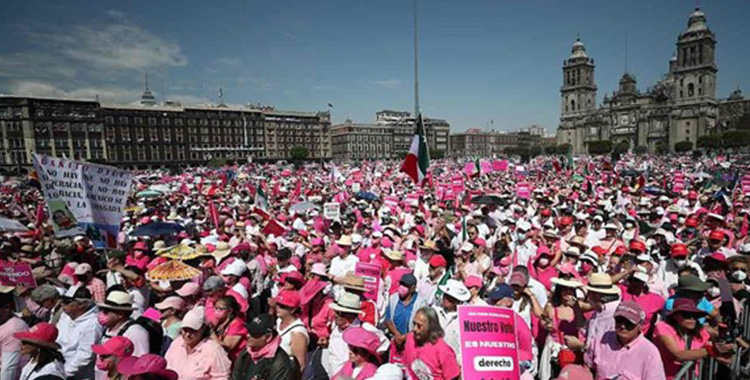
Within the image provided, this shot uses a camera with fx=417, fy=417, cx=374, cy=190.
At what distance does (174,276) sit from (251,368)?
2.65 meters

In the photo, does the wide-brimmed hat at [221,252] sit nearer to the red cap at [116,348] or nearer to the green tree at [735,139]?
the red cap at [116,348]

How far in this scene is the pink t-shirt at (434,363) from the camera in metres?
3.18

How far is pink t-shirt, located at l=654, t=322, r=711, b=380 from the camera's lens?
Result: 10.6 ft

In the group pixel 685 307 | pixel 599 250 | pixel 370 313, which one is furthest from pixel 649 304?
pixel 599 250

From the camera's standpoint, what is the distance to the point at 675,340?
321 centimetres

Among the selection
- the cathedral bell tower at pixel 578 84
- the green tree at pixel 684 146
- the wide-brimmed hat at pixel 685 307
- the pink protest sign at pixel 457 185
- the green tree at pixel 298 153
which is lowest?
the wide-brimmed hat at pixel 685 307

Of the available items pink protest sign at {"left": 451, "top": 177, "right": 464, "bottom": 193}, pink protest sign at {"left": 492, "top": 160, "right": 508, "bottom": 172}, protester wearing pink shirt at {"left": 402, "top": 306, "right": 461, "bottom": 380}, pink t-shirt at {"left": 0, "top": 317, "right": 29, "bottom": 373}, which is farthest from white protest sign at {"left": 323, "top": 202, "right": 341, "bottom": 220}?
pink protest sign at {"left": 492, "top": 160, "right": 508, "bottom": 172}

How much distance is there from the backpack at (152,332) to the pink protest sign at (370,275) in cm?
220

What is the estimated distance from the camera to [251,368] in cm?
318

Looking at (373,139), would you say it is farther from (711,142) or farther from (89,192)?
A: (89,192)

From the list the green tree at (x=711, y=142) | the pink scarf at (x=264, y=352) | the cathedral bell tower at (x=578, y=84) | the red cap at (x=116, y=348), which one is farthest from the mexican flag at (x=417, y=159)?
the cathedral bell tower at (x=578, y=84)

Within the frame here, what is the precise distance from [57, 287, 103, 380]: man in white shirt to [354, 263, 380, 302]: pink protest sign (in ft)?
8.93

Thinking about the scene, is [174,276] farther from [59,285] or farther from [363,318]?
[363,318]

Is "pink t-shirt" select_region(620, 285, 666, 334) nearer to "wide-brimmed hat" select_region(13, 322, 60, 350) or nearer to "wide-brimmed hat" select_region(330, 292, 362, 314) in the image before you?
"wide-brimmed hat" select_region(330, 292, 362, 314)
